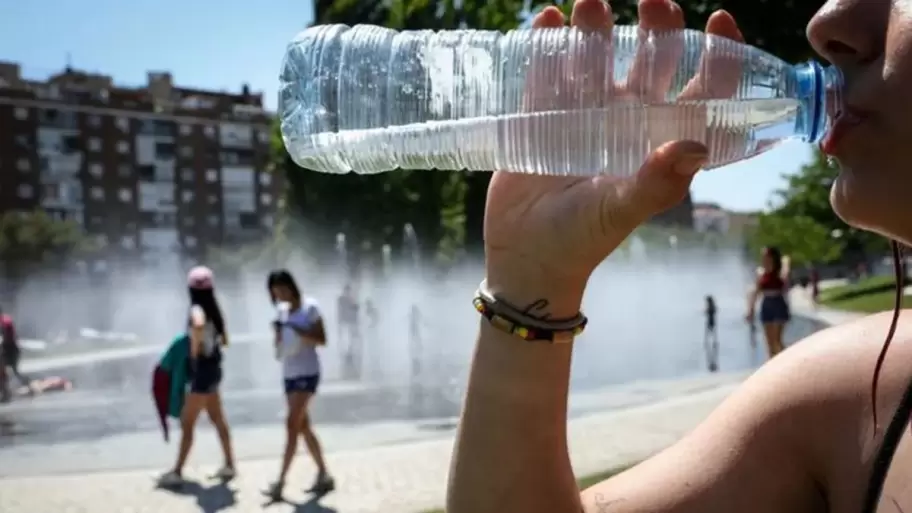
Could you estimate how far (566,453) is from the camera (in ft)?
5.61

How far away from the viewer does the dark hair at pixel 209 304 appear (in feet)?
27.0

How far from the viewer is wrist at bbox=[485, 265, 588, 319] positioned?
5.33 ft

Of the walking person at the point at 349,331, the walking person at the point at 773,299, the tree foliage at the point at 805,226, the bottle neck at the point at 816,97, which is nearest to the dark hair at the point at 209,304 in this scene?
the walking person at the point at 773,299

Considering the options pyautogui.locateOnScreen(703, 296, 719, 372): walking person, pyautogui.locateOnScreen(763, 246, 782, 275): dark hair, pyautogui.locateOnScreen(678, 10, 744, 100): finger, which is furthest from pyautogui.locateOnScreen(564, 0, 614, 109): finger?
pyautogui.locateOnScreen(703, 296, 719, 372): walking person

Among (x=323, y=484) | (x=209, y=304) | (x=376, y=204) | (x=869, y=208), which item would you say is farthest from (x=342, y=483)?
(x=376, y=204)

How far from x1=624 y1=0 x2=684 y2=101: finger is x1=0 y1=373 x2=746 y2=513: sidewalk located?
5371mm

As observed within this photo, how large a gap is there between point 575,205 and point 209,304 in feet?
22.9

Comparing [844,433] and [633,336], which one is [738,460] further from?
[633,336]

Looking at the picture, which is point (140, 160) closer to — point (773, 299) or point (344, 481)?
point (773, 299)

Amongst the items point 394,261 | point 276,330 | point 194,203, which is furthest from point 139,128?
point 276,330

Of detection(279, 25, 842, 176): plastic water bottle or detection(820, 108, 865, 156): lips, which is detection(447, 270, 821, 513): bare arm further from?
detection(820, 108, 865, 156): lips

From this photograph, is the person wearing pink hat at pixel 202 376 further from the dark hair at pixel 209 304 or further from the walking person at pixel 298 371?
the walking person at pixel 298 371

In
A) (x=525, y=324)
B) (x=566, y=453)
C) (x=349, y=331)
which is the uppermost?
(x=525, y=324)

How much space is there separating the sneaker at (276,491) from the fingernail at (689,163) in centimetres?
646
